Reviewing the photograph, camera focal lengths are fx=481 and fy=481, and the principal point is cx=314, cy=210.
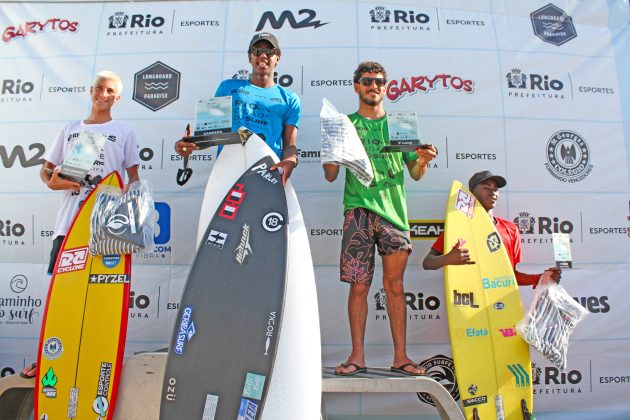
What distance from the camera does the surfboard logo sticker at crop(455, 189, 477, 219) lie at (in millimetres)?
2797

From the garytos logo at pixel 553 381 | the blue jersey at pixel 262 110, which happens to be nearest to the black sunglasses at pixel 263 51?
the blue jersey at pixel 262 110

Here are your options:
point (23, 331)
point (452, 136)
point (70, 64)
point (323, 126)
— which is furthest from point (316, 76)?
point (23, 331)

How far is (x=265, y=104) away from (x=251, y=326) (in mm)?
1104

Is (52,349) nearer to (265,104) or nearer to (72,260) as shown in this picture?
(72,260)

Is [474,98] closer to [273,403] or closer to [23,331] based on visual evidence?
[273,403]

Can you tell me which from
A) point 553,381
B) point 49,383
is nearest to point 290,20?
point 49,383

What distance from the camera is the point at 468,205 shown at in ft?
9.25

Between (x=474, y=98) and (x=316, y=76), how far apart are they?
1069mm

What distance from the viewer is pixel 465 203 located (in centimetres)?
282

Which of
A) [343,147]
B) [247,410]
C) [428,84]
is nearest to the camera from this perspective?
[247,410]

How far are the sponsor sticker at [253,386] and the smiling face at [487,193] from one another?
5.51ft

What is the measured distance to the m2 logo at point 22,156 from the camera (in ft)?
10.6

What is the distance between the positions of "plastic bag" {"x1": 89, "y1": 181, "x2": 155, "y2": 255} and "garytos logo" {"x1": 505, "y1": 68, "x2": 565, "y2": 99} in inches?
96.8

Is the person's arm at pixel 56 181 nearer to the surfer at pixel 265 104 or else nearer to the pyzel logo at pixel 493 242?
the surfer at pixel 265 104
